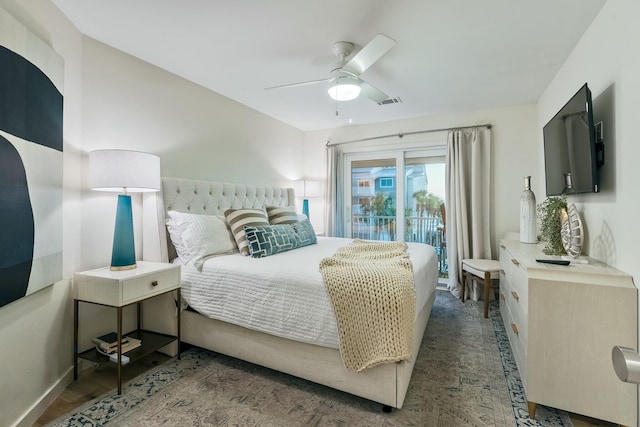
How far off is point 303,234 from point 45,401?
6.98 feet

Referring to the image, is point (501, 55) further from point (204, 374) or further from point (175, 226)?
point (204, 374)

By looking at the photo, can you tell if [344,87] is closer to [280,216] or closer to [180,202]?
[280,216]

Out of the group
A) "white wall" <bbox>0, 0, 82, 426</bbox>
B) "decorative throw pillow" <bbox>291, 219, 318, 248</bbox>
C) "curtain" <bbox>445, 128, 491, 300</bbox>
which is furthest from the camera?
"curtain" <bbox>445, 128, 491, 300</bbox>

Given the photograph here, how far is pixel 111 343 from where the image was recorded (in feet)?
6.76

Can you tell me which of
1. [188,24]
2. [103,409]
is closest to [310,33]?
[188,24]

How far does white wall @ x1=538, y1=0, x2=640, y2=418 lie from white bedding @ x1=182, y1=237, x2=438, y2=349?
1.09 meters

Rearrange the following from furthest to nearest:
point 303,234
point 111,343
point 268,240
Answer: point 303,234 < point 268,240 < point 111,343

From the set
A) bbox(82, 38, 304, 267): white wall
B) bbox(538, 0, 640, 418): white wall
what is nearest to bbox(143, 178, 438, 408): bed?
bbox(82, 38, 304, 267): white wall

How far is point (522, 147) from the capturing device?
3.74m

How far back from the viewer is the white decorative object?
1.87 m

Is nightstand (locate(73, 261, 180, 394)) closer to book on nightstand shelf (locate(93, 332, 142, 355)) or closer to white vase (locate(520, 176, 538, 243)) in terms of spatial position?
book on nightstand shelf (locate(93, 332, 142, 355))

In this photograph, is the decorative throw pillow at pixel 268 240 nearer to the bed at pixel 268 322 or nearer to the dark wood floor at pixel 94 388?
the bed at pixel 268 322

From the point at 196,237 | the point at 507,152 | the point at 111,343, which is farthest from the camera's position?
the point at 507,152

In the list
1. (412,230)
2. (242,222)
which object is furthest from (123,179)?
(412,230)
